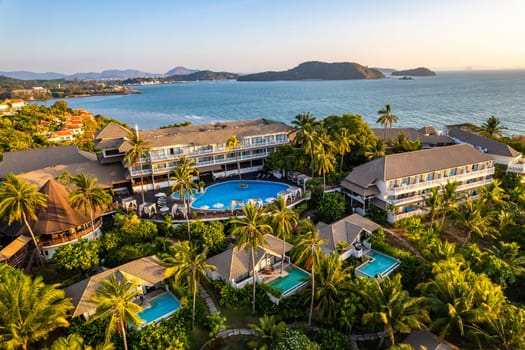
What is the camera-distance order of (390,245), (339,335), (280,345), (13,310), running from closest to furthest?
(13,310), (280,345), (339,335), (390,245)

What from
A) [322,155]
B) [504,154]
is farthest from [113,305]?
[504,154]

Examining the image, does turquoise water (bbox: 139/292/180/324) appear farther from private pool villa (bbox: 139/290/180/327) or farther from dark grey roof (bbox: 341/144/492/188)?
dark grey roof (bbox: 341/144/492/188)

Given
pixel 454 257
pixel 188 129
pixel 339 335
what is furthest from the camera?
pixel 188 129

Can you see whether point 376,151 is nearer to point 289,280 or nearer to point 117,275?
point 289,280

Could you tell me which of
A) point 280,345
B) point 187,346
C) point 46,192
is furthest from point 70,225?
point 280,345

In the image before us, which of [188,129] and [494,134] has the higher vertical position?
[188,129]

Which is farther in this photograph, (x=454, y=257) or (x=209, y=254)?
(x=209, y=254)

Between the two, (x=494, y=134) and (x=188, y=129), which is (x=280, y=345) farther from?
(x=494, y=134)
